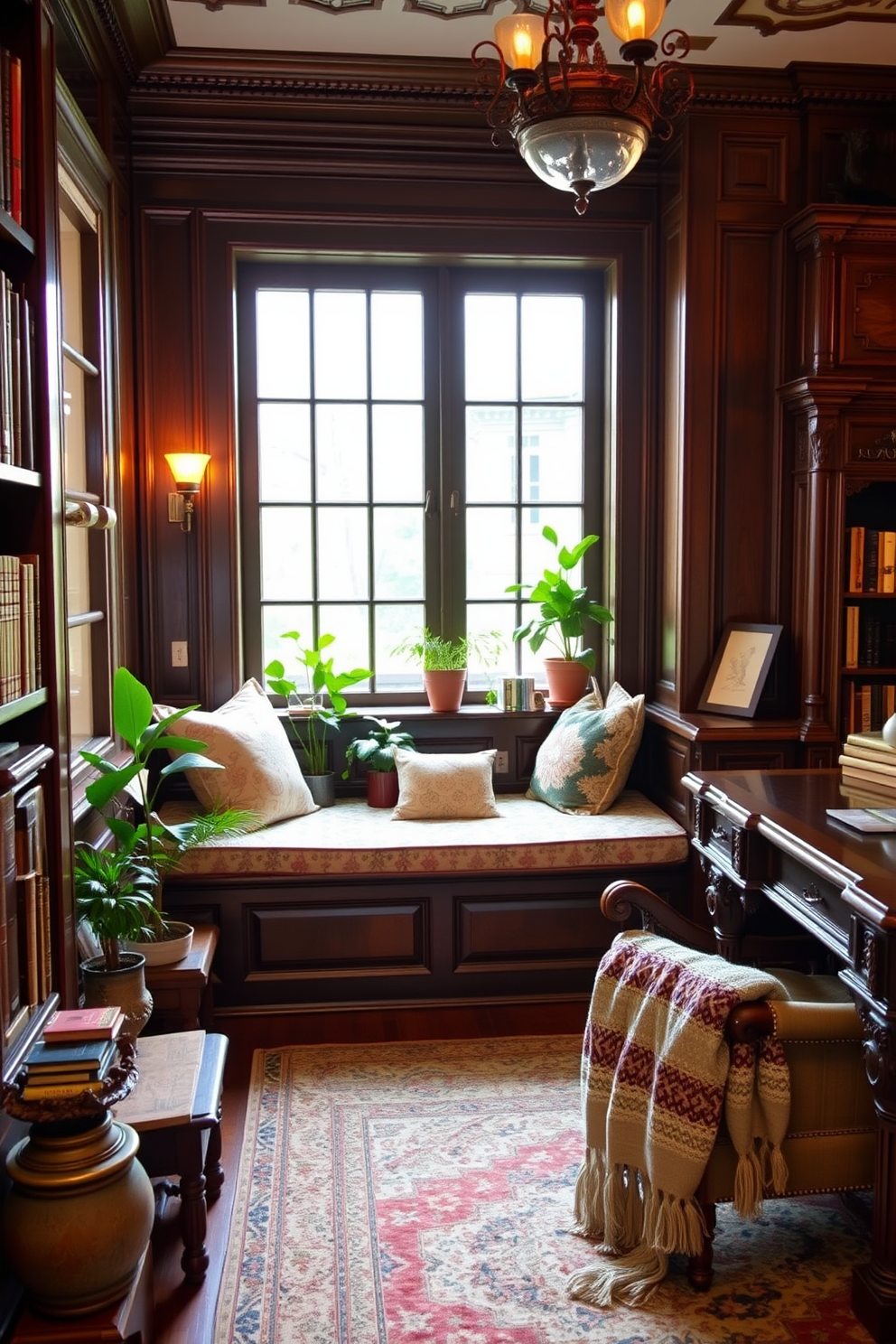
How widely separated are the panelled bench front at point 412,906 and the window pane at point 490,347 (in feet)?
6.08

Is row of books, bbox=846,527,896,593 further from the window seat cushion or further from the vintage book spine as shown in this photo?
the vintage book spine

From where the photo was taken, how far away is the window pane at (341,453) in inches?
186

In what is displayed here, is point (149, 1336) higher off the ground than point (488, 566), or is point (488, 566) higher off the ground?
point (488, 566)

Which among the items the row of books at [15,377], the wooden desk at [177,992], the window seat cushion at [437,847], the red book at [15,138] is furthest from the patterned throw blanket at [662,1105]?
the red book at [15,138]

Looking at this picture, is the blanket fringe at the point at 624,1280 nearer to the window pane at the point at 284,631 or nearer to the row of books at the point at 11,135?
the row of books at the point at 11,135

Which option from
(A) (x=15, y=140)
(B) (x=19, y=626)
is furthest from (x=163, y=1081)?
(A) (x=15, y=140)

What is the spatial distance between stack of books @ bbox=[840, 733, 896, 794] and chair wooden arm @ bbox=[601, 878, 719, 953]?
1.79ft

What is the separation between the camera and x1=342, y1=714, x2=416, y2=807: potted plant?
14.2ft

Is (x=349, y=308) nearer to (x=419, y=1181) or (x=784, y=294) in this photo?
(x=784, y=294)

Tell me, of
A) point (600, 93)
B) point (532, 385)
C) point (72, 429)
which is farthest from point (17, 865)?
point (532, 385)

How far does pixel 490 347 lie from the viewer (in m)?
4.75

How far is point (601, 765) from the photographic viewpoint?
4.26 m

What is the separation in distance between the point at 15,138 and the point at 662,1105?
2329 mm

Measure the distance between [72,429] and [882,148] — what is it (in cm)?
304
